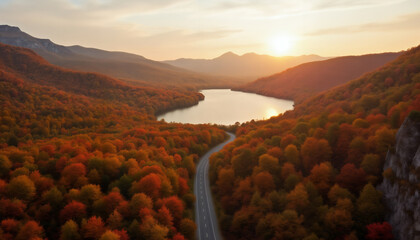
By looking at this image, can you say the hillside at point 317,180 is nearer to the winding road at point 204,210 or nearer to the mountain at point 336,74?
the winding road at point 204,210

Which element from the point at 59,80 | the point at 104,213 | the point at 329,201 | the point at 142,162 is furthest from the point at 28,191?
the point at 59,80

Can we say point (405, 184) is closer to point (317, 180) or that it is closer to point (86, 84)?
point (317, 180)

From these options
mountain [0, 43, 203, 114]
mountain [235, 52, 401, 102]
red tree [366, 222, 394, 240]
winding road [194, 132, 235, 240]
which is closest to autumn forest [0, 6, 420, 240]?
red tree [366, 222, 394, 240]

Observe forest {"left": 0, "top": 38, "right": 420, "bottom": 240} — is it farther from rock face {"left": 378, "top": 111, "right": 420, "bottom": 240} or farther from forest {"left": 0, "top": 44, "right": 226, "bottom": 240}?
rock face {"left": 378, "top": 111, "right": 420, "bottom": 240}

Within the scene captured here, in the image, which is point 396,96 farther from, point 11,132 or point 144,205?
point 11,132

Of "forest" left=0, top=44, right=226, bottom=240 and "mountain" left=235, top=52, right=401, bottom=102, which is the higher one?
"mountain" left=235, top=52, right=401, bottom=102

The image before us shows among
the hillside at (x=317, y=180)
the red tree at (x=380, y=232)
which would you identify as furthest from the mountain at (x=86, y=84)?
the red tree at (x=380, y=232)
